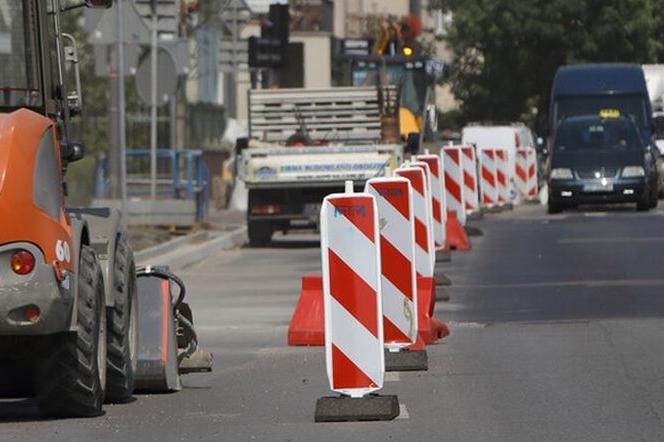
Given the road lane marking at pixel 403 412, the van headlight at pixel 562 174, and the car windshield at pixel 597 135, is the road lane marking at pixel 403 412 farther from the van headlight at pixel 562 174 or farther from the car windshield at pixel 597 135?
the car windshield at pixel 597 135

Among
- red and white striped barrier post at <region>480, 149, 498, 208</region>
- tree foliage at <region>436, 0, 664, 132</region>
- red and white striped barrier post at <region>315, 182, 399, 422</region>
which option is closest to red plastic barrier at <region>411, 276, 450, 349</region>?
red and white striped barrier post at <region>315, 182, 399, 422</region>

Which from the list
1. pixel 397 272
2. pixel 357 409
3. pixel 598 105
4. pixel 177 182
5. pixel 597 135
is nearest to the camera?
pixel 357 409

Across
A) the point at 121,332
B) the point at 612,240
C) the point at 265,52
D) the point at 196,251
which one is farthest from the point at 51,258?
the point at 265,52

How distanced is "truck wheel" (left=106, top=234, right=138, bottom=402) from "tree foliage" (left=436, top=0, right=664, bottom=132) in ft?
187

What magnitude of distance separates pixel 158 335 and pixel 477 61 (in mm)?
63300

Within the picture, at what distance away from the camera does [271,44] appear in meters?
38.5

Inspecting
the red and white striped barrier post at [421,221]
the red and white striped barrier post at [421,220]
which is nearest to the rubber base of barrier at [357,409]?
the red and white striped barrier post at [421,221]

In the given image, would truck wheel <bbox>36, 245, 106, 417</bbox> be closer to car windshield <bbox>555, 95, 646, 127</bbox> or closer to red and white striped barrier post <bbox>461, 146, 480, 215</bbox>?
red and white striped barrier post <bbox>461, 146, 480, 215</bbox>

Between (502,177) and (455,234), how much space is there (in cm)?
1384

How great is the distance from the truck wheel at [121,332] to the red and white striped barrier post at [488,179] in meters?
27.2

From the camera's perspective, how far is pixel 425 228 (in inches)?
703

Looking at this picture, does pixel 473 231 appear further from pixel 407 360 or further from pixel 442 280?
pixel 407 360

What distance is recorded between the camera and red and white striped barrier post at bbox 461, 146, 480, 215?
31.7 m

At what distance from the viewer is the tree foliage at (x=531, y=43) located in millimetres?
71000
